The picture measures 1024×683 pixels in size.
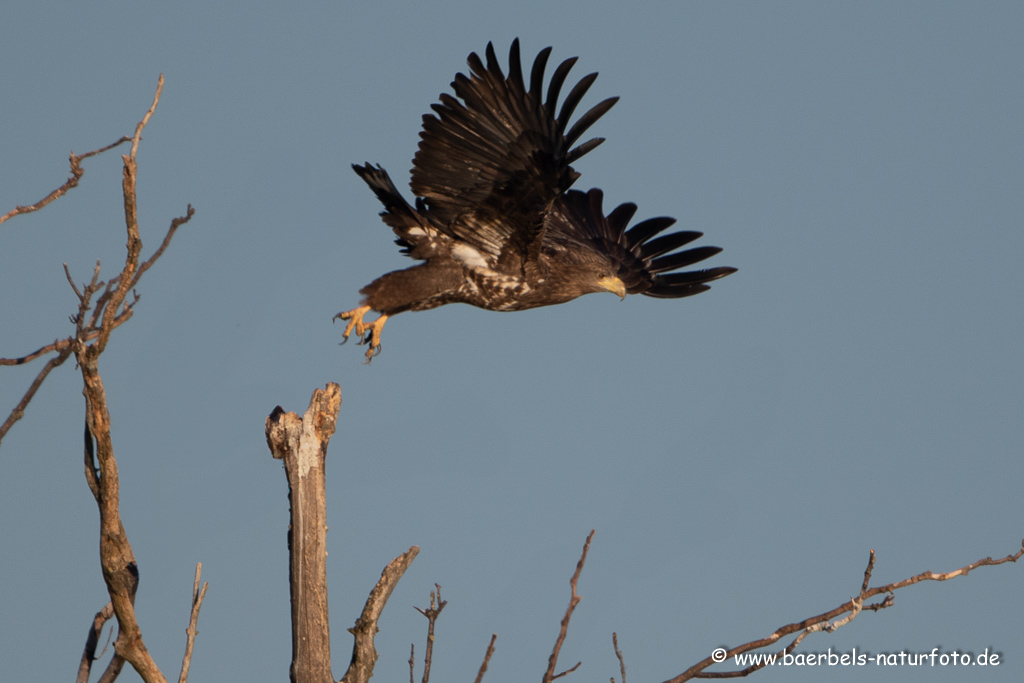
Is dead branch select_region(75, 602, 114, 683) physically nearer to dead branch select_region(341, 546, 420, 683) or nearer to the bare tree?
the bare tree

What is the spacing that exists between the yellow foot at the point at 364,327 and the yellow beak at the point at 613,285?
2044 millimetres

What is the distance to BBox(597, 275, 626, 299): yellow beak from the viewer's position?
28.2ft

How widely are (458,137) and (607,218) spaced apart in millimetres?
3558

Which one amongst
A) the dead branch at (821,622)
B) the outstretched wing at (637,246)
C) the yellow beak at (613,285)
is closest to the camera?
the dead branch at (821,622)

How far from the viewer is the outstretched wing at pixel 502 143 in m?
6.52

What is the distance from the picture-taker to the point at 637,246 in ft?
32.6

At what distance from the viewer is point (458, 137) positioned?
676cm

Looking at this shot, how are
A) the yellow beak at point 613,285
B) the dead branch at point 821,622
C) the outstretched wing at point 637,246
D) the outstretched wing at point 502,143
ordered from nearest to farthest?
1. the dead branch at point 821,622
2. the outstretched wing at point 502,143
3. the yellow beak at point 613,285
4. the outstretched wing at point 637,246

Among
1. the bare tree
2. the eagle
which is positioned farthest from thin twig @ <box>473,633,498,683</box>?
the eagle

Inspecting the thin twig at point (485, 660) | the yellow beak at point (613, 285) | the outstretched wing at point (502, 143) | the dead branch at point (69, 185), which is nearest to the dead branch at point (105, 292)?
the dead branch at point (69, 185)

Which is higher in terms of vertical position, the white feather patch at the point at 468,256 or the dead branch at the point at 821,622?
the white feather patch at the point at 468,256

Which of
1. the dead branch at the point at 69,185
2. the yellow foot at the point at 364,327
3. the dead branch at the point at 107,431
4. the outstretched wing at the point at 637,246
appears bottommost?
the dead branch at the point at 107,431

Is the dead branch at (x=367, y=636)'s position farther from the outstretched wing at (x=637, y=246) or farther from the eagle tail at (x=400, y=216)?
the outstretched wing at (x=637, y=246)

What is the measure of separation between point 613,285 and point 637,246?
4.53ft
